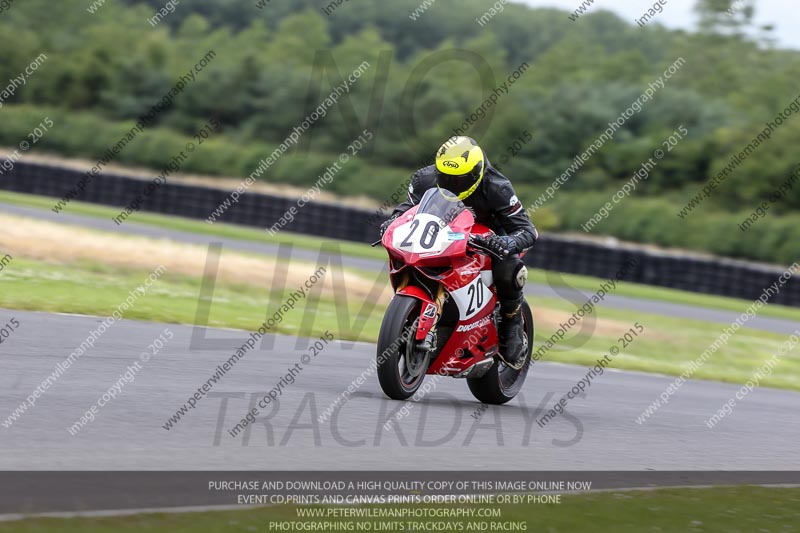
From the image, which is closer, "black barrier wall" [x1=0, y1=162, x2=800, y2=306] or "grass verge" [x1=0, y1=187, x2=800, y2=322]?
"grass verge" [x1=0, y1=187, x2=800, y2=322]

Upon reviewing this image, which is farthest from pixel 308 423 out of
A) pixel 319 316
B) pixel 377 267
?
pixel 377 267

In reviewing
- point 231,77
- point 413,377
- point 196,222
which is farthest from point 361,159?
point 413,377

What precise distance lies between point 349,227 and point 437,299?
2138cm

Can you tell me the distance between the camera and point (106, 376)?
6.97m

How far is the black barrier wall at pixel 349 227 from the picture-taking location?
2644 cm

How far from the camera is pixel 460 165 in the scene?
732 centimetres

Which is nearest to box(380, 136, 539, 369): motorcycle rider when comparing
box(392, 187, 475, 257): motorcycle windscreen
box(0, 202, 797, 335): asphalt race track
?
box(392, 187, 475, 257): motorcycle windscreen

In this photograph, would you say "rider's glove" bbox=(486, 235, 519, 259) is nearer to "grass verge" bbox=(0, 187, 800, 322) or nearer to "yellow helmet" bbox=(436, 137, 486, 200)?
"yellow helmet" bbox=(436, 137, 486, 200)

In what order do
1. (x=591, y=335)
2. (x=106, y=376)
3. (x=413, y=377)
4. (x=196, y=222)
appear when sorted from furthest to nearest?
(x=196, y=222) → (x=591, y=335) → (x=413, y=377) → (x=106, y=376)

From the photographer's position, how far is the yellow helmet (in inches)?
288
